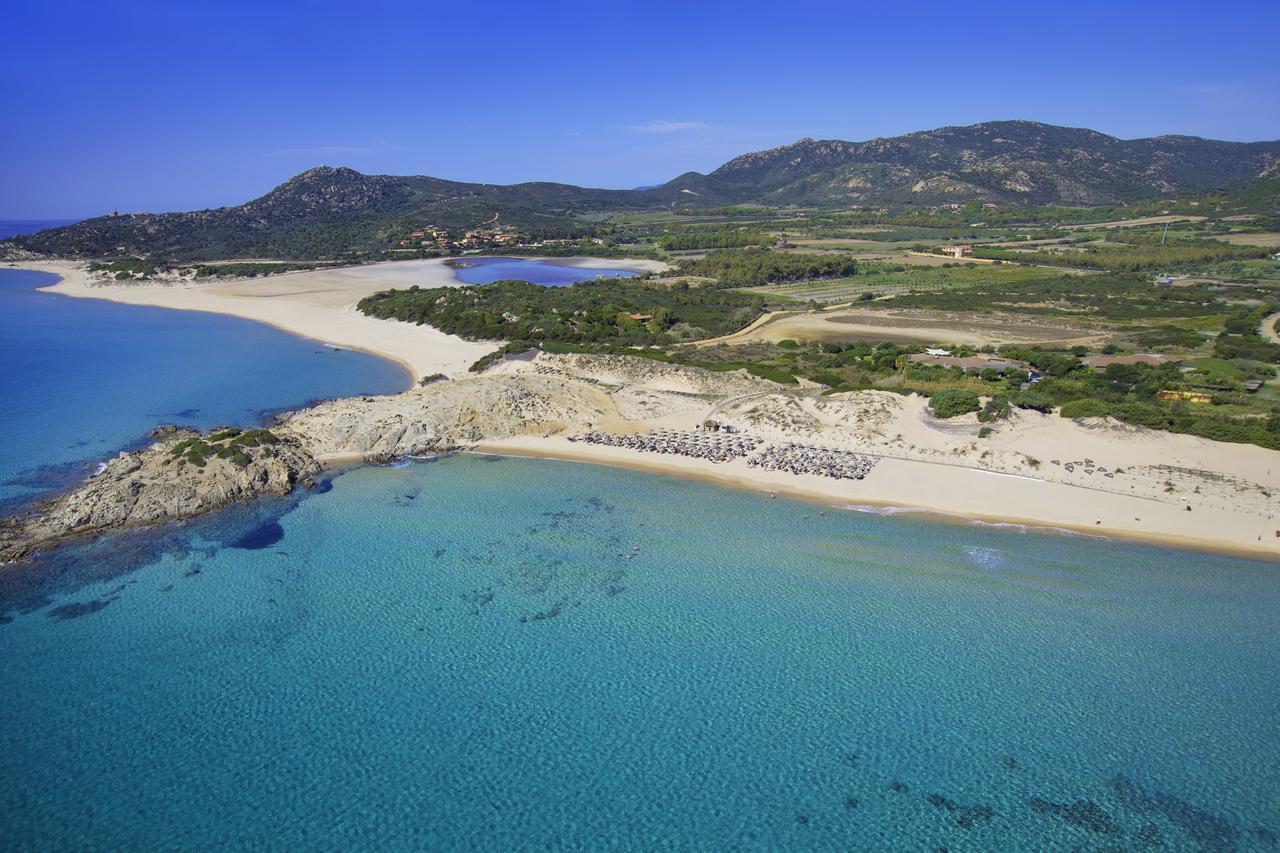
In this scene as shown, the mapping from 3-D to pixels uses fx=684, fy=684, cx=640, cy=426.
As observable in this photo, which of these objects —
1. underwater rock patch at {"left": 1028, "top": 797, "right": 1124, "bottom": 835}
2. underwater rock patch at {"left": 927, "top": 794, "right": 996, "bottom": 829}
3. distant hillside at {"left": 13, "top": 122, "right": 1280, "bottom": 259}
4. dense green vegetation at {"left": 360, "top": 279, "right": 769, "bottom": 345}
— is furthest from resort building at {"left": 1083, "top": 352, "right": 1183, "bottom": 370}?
distant hillside at {"left": 13, "top": 122, "right": 1280, "bottom": 259}

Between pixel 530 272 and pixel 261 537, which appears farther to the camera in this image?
pixel 530 272

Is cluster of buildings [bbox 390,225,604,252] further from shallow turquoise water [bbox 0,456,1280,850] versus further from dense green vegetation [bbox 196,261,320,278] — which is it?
shallow turquoise water [bbox 0,456,1280,850]

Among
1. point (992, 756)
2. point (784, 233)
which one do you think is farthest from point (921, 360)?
point (784, 233)

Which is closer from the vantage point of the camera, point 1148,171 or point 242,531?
Result: point 242,531

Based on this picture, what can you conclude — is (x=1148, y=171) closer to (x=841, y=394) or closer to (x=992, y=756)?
(x=841, y=394)

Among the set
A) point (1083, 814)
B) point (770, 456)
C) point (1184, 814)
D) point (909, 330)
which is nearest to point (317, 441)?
point (770, 456)

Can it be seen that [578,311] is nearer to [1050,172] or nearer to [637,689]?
[637,689]
